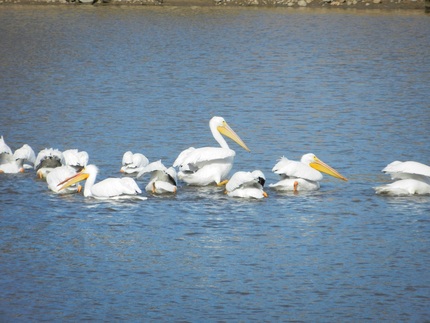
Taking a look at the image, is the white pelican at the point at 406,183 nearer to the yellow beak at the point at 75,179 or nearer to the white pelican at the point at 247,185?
the white pelican at the point at 247,185

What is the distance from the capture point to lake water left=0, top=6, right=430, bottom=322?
7.13 m

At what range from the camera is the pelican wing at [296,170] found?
32.0 feet

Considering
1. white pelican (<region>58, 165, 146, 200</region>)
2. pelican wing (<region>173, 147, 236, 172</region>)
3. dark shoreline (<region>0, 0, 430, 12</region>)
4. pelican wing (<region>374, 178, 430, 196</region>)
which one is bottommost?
pelican wing (<region>374, 178, 430, 196</region>)

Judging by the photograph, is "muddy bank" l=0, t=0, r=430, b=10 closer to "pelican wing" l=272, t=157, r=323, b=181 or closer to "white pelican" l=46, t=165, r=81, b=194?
"pelican wing" l=272, t=157, r=323, b=181

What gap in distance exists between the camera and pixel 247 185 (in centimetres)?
963

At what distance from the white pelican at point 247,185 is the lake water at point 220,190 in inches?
6.1

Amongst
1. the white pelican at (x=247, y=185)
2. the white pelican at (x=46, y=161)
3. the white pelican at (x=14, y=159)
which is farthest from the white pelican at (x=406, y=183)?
the white pelican at (x=14, y=159)

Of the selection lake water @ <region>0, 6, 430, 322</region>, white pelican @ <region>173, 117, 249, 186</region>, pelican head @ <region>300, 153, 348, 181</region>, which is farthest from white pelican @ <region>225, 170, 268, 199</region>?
pelican head @ <region>300, 153, 348, 181</region>

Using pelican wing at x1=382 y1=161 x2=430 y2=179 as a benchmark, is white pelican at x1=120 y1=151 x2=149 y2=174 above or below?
below

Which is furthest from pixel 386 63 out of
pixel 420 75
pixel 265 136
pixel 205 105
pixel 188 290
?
pixel 188 290

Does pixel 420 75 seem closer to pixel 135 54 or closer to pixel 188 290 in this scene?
pixel 135 54

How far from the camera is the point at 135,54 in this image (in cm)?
2170

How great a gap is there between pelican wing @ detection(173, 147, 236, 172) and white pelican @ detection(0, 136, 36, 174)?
1664 millimetres

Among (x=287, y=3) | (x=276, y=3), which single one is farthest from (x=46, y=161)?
(x=276, y=3)
